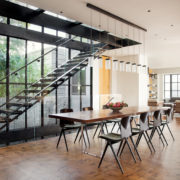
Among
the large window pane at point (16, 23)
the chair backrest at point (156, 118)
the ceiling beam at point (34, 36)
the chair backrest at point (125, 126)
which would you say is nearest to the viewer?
the chair backrest at point (125, 126)

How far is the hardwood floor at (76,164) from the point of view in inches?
132

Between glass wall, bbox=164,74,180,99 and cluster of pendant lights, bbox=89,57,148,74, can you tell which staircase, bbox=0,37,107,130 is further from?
glass wall, bbox=164,74,180,99

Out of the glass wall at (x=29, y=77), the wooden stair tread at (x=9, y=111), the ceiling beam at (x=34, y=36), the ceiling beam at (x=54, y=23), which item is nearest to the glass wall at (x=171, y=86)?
the ceiling beam at (x=54, y=23)

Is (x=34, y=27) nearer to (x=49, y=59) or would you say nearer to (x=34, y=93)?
(x=49, y=59)

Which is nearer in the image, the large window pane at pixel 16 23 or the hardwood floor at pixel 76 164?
the hardwood floor at pixel 76 164

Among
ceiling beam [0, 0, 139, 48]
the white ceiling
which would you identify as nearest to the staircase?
ceiling beam [0, 0, 139, 48]

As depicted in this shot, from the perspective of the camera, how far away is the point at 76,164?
3.91m

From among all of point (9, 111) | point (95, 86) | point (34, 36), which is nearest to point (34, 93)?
point (9, 111)

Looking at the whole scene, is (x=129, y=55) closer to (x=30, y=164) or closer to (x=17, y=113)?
(x=17, y=113)

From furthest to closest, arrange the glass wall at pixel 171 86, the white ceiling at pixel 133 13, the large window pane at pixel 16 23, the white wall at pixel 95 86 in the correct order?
the glass wall at pixel 171 86 → the white wall at pixel 95 86 → the large window pane at pixel 16 23 → the white ceiling at pixel 133 13

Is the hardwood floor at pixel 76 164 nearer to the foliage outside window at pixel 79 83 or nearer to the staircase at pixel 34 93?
the staircase at pixel 34 93

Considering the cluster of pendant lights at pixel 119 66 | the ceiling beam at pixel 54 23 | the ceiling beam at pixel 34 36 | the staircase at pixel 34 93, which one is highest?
the ceiling beam at pixel 54 23

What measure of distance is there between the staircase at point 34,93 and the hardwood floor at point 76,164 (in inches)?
31.2

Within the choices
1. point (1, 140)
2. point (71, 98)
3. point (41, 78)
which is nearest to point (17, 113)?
point (1, 140)
